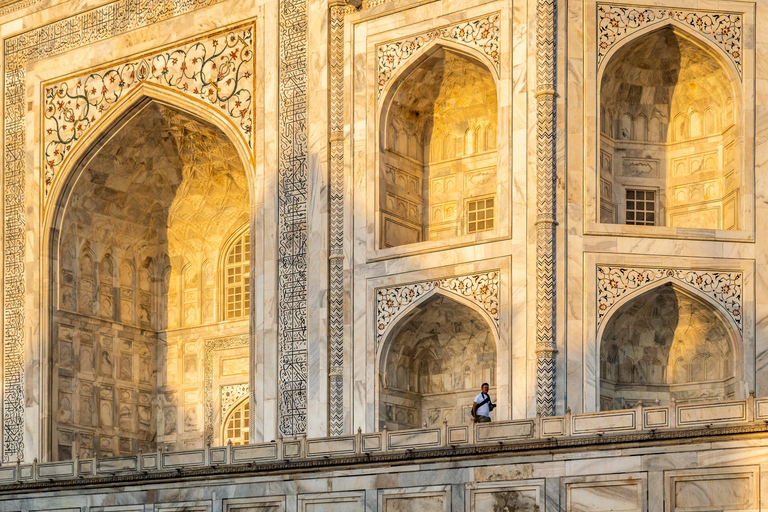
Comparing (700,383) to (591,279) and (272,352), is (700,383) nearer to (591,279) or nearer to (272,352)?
(591,279)

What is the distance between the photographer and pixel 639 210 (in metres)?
22.2

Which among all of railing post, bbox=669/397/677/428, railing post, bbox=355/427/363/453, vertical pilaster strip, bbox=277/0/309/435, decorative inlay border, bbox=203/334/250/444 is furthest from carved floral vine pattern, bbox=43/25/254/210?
railing post, bbox=669/397/677/428

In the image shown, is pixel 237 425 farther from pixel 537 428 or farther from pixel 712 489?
pixel 712 489

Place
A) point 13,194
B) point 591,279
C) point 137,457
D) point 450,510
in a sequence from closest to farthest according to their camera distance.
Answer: point 450,510 < point 591,279 < point 137,457 < point 13,194

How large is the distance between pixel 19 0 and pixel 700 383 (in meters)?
14.0

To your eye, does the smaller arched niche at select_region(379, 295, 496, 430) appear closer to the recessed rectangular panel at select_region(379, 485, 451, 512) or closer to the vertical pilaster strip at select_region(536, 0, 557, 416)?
the vertical pilaster strip at select_region(536, 0, 557, 416)

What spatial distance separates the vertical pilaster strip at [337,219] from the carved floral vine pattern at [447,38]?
0.70 m

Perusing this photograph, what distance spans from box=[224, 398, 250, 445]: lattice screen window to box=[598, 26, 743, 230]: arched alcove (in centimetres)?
848

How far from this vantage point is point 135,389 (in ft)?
89.7

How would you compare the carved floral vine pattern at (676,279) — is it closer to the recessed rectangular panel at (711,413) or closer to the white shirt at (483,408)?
the white shirt at (483,408)

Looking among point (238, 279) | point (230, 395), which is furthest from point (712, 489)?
point (238, 279)

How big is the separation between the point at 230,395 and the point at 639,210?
8731mm

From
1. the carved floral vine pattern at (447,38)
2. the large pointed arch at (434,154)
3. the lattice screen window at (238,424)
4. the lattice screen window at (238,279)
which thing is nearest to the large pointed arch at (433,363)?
the large pointed arch at (434,154)

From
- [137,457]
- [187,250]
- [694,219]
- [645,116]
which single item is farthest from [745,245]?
[187,250]
